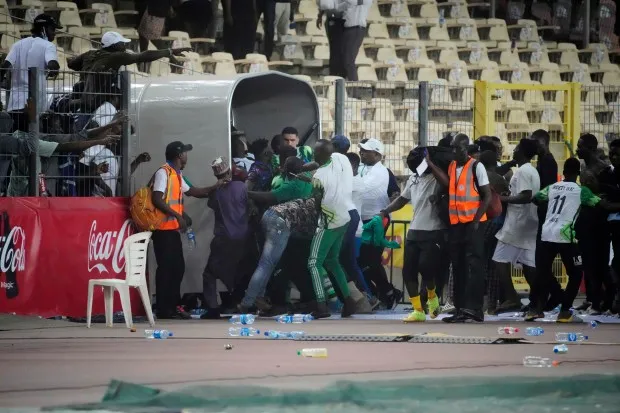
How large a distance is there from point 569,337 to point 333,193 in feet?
13.6

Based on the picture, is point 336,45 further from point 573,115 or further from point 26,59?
point 26,59

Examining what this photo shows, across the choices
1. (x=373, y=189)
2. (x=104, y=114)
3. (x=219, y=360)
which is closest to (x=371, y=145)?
(x=373, y=189)

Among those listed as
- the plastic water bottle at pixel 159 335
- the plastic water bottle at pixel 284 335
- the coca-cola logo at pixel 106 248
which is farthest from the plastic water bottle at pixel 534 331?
the coca-cola logo at pixel 106 248

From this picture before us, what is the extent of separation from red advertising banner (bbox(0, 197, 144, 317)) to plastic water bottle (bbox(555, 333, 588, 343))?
16.0 ft

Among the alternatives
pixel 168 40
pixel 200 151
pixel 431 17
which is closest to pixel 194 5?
pixel 168 40

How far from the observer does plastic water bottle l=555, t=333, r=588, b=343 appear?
13203 millimetres

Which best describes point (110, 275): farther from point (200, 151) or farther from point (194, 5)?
point (194, 5)

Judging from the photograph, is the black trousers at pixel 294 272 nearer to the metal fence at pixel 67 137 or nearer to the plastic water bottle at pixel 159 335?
the metal fence at pixel 67 137

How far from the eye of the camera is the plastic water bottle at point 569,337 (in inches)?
520

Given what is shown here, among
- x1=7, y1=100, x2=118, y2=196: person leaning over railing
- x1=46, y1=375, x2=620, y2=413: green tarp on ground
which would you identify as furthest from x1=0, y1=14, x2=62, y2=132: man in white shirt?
x1=46, y1=375, x2=620, y2=413: green tarp on ground

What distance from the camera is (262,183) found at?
56.4 feet

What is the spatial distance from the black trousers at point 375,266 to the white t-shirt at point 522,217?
1.57m

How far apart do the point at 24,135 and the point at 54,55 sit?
121cm

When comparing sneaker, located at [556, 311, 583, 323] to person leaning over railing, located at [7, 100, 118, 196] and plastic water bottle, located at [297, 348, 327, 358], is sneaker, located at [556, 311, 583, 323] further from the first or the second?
person leaning over railing, located at [7, 100, 118, 196]
